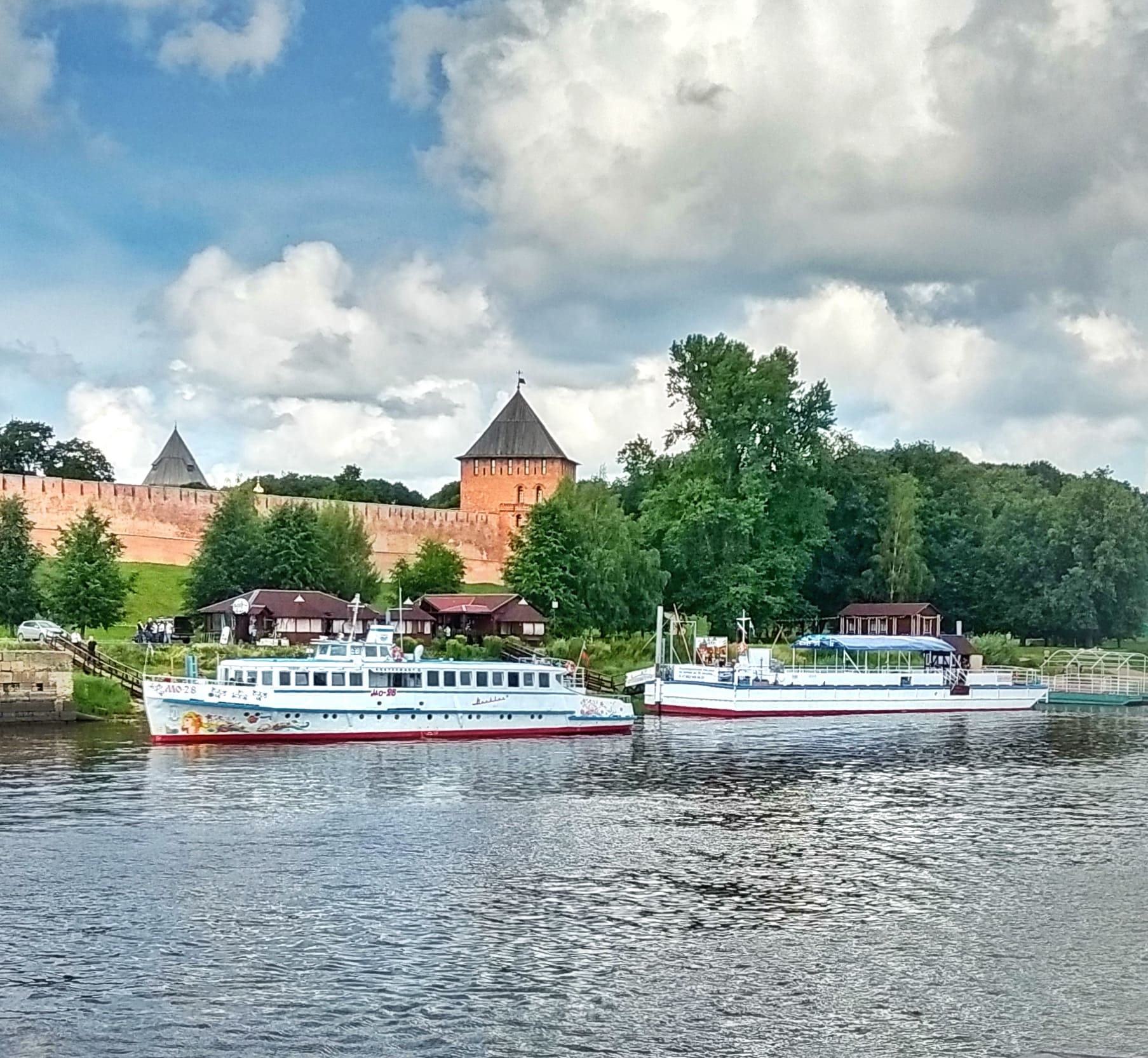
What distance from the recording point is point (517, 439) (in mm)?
106500

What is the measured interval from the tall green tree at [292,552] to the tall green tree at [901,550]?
1102 inches

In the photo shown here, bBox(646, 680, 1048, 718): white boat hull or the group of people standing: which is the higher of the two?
the group of people standing

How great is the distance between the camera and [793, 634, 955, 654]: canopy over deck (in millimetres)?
65750

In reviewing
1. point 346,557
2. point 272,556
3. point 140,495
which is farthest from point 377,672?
point 140,495

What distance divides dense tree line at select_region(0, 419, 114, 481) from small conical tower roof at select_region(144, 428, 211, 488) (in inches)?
145

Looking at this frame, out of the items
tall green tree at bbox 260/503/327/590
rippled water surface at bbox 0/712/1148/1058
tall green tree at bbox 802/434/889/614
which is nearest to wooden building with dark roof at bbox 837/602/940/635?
tall green tree at bbox 802/434/889/614

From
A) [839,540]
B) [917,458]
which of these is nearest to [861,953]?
[839,540]

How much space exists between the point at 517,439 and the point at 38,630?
5619 cm

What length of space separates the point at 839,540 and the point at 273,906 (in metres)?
63.9

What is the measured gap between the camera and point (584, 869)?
25.0 meters

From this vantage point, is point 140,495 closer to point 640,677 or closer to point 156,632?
point 156,632

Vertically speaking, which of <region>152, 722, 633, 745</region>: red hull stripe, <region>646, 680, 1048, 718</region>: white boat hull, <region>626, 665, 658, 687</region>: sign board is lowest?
<region>152, 722, 633, 745</region>: red hull stripe

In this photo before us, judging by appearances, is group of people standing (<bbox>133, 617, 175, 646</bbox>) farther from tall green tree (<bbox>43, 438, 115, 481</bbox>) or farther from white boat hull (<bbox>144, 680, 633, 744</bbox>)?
tall green tree (<bbox>43, 438, 115, 481</bbox>)

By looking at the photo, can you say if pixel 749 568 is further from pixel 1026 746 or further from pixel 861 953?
pixel 861 953
